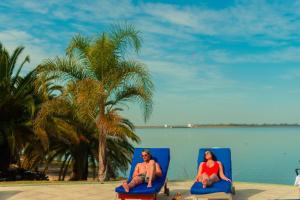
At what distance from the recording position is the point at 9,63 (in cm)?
1984

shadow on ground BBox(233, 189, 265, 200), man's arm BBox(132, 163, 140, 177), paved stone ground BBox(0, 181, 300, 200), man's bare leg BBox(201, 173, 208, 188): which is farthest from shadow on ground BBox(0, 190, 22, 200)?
shadow on ground BBox(233, 189, 265, 200)

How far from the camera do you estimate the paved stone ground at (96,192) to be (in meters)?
10.2

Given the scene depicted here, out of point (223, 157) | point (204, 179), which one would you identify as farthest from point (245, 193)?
point (204, 179)

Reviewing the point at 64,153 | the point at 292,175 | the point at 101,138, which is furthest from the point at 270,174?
the point at 101,138

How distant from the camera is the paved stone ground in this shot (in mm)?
10180

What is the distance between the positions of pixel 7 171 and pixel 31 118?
298 cm

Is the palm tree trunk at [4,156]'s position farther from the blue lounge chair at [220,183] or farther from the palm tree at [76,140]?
the blue lounge chair at [220,183]

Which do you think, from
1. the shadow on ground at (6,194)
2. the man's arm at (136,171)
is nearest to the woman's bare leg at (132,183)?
the man's arm at (136,171)

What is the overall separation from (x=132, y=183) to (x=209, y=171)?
5.84 feet

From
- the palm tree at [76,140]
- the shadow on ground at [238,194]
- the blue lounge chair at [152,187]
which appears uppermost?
the palm tree at [76,140]

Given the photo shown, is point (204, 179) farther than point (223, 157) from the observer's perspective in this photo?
No

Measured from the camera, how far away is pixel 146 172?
9953mm

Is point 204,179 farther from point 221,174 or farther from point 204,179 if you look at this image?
point 221,174

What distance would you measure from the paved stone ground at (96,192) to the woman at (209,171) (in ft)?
1.77
